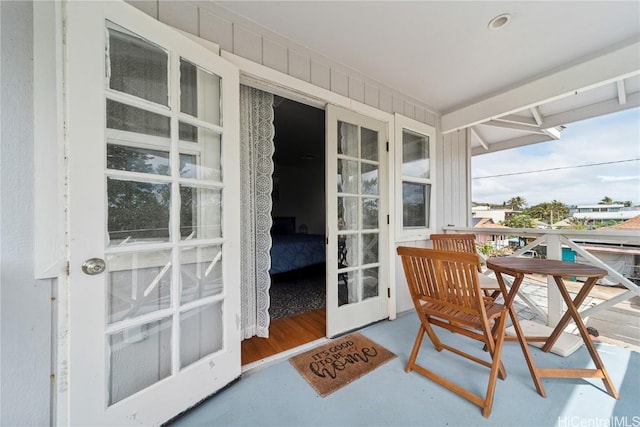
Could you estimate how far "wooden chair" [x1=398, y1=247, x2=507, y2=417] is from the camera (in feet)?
4.35

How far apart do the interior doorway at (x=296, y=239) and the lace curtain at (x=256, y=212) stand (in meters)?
0.30

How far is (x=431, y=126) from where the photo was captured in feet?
9.71

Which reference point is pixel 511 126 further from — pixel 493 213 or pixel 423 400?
pixel 493 213

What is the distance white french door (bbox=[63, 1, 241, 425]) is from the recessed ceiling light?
189 cm

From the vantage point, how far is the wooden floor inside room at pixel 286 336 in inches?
75.3

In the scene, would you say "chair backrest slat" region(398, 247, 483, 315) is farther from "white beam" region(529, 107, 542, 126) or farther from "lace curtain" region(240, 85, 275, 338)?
"white beam" region(529, 107, 542, 126)

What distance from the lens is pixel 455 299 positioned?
1446 millimetres

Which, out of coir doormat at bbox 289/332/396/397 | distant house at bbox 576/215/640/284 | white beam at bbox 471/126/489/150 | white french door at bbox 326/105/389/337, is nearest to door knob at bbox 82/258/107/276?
coir doormat at bbox 289/332/396/397

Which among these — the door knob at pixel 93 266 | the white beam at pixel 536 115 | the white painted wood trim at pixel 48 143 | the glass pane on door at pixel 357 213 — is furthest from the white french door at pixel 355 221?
the white beam at pixel 536 115

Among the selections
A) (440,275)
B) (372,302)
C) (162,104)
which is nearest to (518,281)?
(440,275)

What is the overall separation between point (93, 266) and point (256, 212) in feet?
3.71

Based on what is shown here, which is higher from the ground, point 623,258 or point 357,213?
point 357,213

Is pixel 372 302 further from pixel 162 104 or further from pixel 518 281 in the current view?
pixel 162 104

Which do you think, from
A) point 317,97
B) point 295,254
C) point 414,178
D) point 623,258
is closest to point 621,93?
point 623,258
